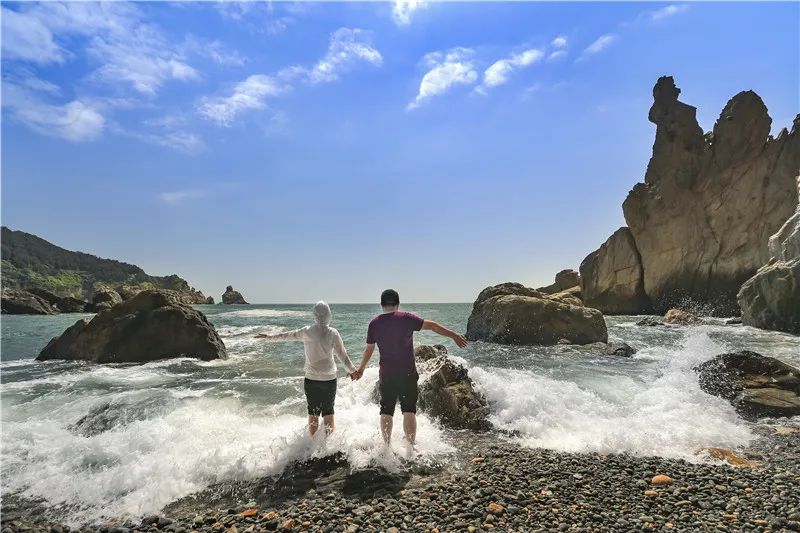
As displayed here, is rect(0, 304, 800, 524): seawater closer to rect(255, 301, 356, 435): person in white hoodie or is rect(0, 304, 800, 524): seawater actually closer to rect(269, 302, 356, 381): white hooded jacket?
rect(255, 301, 356, 435): person in white hoodie

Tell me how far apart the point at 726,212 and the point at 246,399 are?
5081 centimetres

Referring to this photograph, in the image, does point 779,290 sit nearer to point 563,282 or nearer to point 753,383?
point 753,383

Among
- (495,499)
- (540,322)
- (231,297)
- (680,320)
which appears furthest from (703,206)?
(231,297)

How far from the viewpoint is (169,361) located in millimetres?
16609

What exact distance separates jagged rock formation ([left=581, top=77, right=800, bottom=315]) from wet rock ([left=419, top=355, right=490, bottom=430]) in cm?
4295

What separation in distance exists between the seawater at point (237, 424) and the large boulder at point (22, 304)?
6131cm

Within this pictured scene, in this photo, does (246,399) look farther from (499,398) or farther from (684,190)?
(684,190)

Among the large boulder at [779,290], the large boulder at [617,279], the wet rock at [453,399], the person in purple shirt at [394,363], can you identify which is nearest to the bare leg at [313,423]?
the person in purple shirt at [394,363]

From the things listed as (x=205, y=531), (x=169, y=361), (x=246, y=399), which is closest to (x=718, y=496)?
(x=205, y=531)

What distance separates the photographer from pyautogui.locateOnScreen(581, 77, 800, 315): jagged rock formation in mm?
40531

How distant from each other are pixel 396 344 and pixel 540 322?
17.1 m

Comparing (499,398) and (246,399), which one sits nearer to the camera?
(499,398)

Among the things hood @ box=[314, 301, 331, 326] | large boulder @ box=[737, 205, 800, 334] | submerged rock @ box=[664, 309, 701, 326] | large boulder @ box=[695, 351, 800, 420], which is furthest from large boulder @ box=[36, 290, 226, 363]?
submerged rock @ box=[664, 309, 701, 326]

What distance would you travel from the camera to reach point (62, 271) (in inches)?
4641
